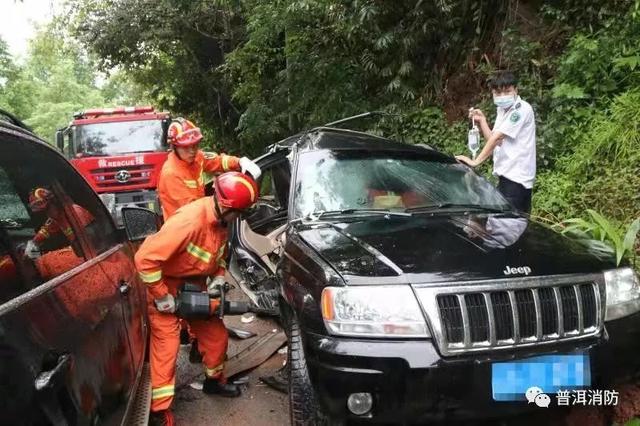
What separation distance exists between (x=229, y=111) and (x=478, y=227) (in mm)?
15640

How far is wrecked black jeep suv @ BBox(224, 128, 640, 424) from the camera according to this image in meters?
2.23

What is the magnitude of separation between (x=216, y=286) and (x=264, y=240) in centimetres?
99

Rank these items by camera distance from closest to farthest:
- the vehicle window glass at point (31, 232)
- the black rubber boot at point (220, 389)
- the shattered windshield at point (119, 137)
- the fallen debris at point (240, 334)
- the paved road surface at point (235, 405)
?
the vehicle window glass at point (31, 232) < the paved road surface at point (235, 405) < the black rubber boot at point (220, 389) < the fallen debris at point (240, 334) < the shattered windshield at point (119, 137)

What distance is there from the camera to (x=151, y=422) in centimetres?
322

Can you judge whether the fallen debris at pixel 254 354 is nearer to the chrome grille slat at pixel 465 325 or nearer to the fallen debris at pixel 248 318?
A: the fallen debris at pixel 248 318

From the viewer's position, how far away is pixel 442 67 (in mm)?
8219

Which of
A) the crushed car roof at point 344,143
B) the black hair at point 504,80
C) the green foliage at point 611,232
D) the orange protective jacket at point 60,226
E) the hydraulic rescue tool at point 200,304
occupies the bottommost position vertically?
the hydraulic rescue tool at point 200,304

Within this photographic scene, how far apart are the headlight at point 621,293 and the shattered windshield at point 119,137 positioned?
907 cm

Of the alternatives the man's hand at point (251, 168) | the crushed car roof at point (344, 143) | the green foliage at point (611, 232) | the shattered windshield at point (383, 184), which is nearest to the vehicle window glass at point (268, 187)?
the man's hand at point (251, 168)

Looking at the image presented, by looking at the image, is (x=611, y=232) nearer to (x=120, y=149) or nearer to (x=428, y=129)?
(x=428, y=129)

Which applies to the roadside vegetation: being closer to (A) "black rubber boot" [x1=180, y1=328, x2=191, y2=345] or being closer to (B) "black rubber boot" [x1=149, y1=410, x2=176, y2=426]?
(B) "black rubber boot" [x1=149, y1=410, x2=176, y2=426]

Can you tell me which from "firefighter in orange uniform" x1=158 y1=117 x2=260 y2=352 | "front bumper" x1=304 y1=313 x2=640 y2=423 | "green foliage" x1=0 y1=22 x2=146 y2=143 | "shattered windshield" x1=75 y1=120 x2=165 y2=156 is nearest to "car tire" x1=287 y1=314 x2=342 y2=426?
"front bumper" x1=304 y1=313 x2=640 y2=423

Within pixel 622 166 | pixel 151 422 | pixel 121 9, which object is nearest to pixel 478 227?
pixel 151 422

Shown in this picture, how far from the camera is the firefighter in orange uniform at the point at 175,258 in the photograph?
3.05 metres
